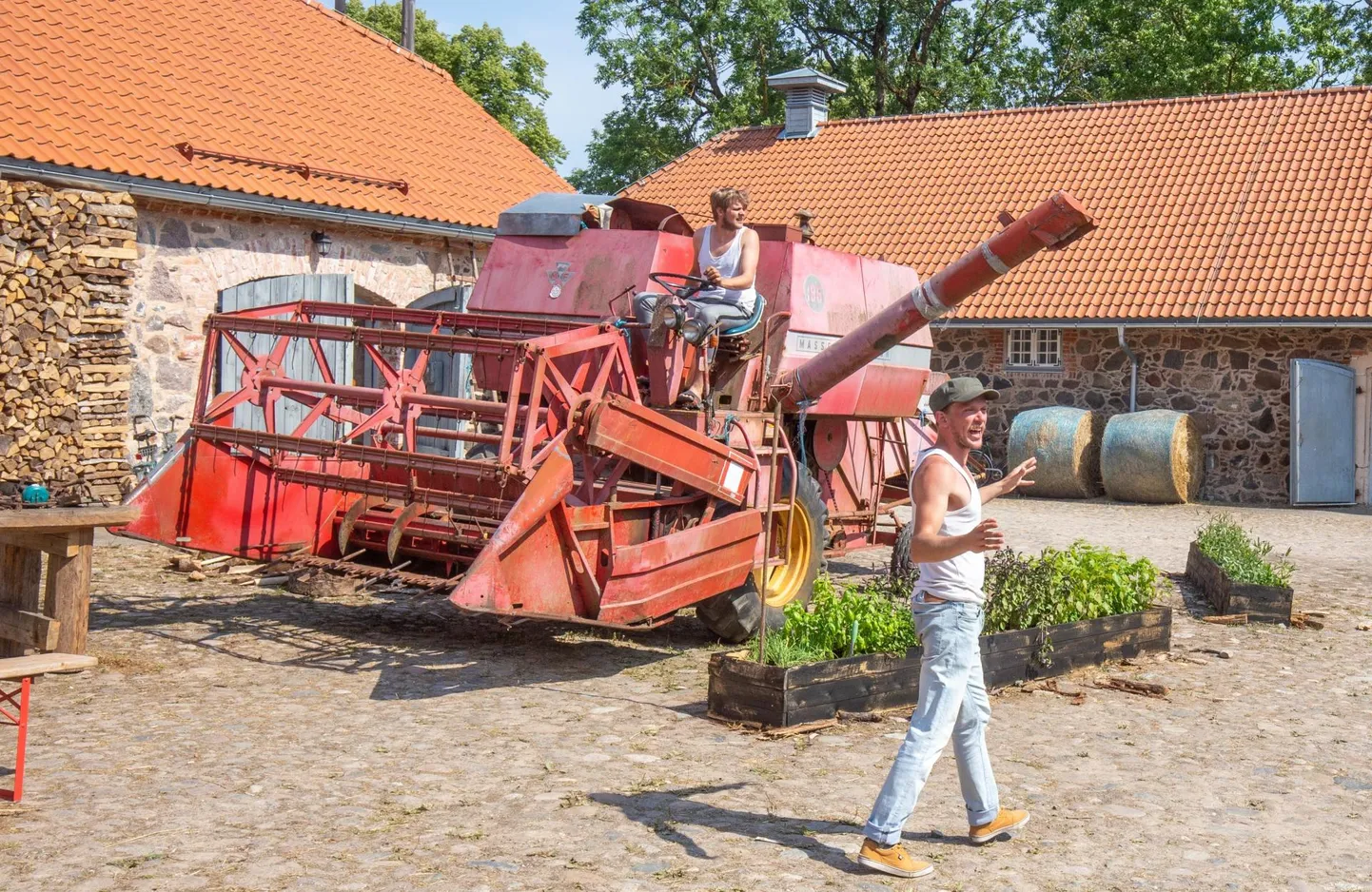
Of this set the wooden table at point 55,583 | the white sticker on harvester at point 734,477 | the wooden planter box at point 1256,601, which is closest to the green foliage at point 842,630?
the white sticker on harvester at point 734,477

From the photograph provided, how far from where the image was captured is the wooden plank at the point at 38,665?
5910 mm

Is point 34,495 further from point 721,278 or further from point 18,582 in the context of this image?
A: point 721,278

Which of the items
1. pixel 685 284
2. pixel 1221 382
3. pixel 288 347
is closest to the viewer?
pixel 685 284

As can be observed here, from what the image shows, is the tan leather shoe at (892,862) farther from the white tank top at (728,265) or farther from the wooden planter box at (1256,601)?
the wooden planter box at (1256,601)

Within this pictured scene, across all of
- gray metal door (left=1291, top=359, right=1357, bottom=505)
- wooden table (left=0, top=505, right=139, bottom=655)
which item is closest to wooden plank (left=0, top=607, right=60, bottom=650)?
wooden table (left=0, top=505, right=139, bottom=655)

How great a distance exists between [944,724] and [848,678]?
6.82ft

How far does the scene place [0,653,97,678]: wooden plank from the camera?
591cm

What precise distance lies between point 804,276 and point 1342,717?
4396 mm

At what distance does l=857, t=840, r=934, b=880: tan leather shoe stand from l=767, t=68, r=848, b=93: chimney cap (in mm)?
24499

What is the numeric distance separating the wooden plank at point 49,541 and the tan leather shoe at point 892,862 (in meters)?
4.31

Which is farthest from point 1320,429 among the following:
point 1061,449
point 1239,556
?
point 1239,556

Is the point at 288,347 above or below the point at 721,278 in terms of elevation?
above

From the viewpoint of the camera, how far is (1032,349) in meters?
23.0

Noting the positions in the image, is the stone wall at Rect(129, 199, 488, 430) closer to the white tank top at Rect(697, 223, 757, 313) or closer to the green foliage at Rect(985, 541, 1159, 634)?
the white tank top at Rect(697, 223, 757, 313)
